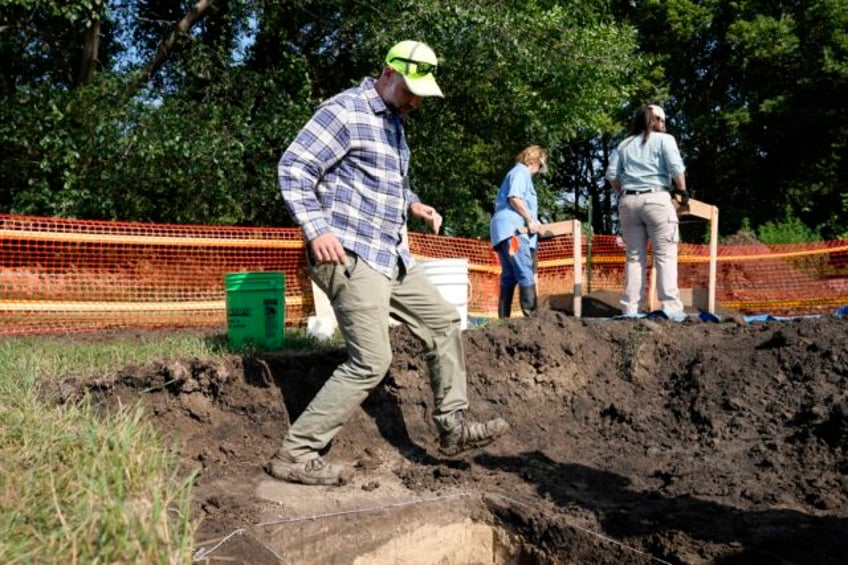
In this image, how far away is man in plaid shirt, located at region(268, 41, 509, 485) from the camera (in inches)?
155

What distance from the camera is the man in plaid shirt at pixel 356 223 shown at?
155 inches

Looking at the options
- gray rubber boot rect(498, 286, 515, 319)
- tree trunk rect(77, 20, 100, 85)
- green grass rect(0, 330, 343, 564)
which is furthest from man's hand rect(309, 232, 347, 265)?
tree trunk rect(77, 20, 100, 85)

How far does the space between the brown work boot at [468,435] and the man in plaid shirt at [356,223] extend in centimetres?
61

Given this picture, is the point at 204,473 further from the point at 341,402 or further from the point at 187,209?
the point at 187,209

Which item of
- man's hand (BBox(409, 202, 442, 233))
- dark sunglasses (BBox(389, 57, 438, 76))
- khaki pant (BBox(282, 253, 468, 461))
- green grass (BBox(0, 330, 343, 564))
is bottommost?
green grass (BBox(0, 330, 343, 564))

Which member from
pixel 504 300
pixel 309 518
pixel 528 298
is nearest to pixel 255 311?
pixel 309 518

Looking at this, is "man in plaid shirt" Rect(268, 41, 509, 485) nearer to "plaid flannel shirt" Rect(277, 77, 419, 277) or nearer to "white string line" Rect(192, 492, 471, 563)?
"plaid flannel shirt" Rect(277, 77, 419, 277)

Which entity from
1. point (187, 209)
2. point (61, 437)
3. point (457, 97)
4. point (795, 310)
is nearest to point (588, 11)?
point (457, 97)

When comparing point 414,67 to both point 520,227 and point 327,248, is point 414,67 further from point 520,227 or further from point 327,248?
point 520,227

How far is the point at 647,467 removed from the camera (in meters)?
4.65

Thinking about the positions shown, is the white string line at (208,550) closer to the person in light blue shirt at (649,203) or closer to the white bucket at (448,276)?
Result: the white bucket at (448,276)

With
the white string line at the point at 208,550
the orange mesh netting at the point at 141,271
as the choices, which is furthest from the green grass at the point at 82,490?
the orange mesh netting at the point at 141,271

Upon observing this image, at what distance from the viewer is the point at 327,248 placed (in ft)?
12.6

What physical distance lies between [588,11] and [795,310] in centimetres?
816
